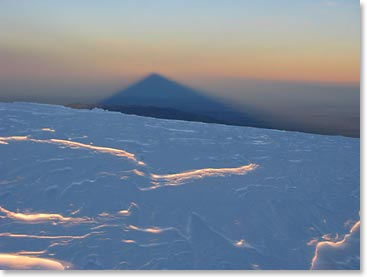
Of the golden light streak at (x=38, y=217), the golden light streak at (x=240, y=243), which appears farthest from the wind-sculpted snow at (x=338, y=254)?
the golden light streak at (x=38, y=217)

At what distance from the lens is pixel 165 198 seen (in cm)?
216

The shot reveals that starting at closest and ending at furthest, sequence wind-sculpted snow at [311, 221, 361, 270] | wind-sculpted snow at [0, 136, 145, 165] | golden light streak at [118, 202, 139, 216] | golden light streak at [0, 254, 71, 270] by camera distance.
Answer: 1. golden light streak at [0, 254, 71, 270]
2. wind-sculpted snow at [311, 221, 361, 270]
3. golden light streak at [118, 202, 139, 216]
4. wind-sculpted snow at [0, 136, 145, 165]

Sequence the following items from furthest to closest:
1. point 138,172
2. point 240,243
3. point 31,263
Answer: point 138,172
point 240,243
point 31,263

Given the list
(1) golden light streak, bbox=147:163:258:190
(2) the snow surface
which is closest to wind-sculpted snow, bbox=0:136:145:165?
(2) the snow surface

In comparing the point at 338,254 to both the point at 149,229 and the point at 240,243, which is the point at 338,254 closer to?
the point at 240,243

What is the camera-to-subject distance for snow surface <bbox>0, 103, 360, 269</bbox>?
1841 mm

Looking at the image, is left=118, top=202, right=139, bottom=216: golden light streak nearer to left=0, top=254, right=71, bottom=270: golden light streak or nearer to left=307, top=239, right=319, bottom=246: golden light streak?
left=0, top=254, right=71, bottom=270: golden light streak

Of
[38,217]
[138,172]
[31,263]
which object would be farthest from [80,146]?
[31,263]

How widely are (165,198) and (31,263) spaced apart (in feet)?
2.48

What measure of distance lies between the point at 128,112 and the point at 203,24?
46.4 inches

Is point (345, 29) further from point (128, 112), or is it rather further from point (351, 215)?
point (128, 112)

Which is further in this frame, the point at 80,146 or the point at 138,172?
the point at 80,146

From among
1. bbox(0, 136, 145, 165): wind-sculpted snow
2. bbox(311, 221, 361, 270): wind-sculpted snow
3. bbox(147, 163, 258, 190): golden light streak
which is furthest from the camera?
bbox(0, 136, 145, 165): wind-sculpted snow

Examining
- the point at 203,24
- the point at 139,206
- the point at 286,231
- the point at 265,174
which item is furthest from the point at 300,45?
the point at 139,206
